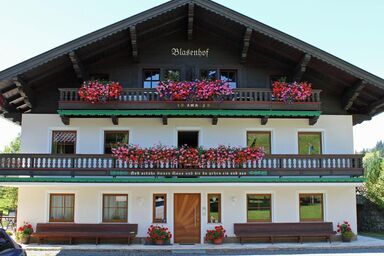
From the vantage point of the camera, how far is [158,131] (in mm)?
19328

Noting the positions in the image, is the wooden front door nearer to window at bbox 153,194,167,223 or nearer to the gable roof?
window at bbox 153,194,167,223

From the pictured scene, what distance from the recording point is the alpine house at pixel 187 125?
700 inches

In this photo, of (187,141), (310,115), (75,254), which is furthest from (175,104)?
(75,254)

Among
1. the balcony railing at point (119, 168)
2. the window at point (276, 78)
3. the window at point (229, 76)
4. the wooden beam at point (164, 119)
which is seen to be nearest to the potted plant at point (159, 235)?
the balcony railing at point (119, 168)

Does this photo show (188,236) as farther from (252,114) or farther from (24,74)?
(24,74)

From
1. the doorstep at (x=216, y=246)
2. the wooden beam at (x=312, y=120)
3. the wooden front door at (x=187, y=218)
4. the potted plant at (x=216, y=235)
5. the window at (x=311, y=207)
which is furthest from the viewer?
the window at (x=311, y=207)

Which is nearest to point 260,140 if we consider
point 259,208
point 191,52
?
point 259,208

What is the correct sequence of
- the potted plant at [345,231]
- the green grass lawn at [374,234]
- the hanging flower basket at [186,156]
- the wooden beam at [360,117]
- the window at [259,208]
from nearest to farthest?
1. the hanging flower basket at [186,156]
2. the potted plant at [345,231]
3. the window at [259,208]
4. the wooden beam at [360,117]
5. the green grass lawn at [374,234]

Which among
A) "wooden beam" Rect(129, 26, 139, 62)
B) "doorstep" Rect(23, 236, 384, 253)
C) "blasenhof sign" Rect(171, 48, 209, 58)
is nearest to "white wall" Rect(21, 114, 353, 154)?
"wooden beam" Rect(129, 26, 139, 62)

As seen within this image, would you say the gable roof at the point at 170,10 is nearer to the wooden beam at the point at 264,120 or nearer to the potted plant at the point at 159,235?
the wooden beam at the point at 264,120

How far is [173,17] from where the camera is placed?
62.0 ft

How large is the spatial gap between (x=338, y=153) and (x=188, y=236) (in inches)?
288

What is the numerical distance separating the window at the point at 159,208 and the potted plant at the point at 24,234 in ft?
16.2

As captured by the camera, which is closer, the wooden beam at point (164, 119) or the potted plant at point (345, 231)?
the potted plant at point (345, 231)
